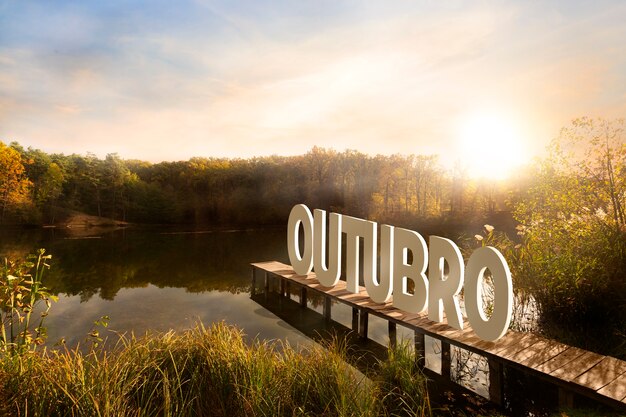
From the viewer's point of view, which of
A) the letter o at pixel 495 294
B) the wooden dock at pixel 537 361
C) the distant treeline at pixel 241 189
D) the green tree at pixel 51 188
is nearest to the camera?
the wooden dock at pixel 537 361

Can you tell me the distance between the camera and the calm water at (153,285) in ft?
31.4

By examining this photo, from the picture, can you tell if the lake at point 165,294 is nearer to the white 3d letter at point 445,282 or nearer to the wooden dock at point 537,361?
the wooden dock at point 537,361

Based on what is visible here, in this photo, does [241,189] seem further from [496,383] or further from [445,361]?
[496,383]

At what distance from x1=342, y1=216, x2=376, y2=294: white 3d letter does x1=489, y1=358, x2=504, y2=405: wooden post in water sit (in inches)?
115

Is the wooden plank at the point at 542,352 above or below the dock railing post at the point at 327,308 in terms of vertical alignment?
above

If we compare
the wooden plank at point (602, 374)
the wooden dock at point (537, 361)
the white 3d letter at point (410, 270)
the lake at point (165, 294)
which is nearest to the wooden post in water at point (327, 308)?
the lake at point (165, 294)

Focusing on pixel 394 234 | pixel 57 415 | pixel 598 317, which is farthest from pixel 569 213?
pixel 57 415

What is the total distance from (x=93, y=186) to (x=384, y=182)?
34078mm

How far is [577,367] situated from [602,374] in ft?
0.86

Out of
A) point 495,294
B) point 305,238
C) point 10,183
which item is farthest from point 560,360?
point 10,183

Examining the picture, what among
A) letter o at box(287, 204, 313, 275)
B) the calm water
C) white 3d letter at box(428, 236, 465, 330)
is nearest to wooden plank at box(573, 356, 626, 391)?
white 3d letter at box(428, 236, 465, 330)

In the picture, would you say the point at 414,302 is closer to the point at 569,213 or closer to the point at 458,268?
the point at 458,268

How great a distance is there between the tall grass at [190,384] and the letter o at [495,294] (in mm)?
1479

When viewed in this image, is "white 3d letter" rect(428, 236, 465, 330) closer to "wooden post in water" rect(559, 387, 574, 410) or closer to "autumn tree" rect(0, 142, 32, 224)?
"wooden post in water" rect(559, 387, 574, 410)
